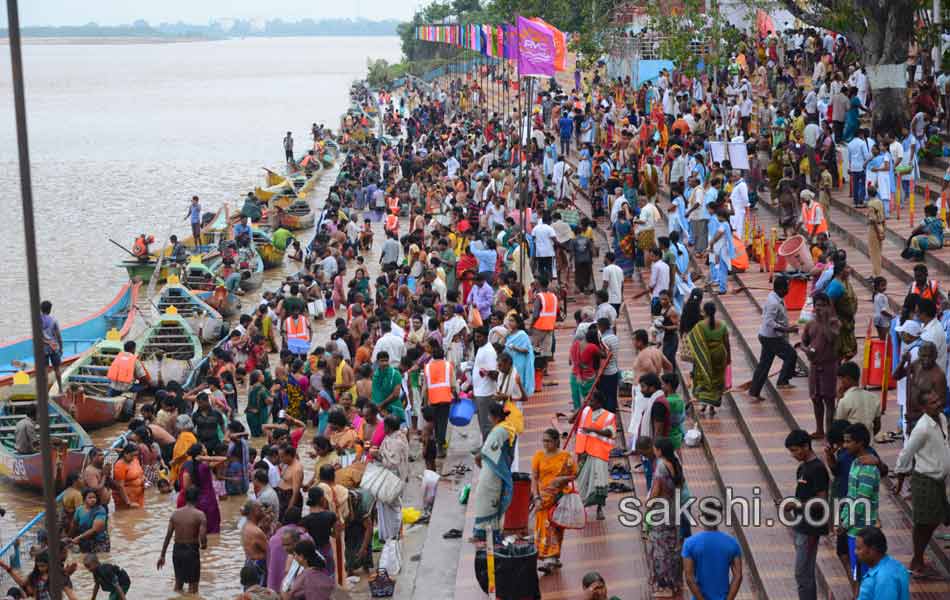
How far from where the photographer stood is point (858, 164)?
806 inches

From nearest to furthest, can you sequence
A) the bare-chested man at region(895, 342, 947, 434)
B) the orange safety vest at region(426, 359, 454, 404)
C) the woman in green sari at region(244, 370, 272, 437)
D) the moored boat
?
the bare-chested man at region(895, 342, 947, 434), the orange safety vest at region(426, 359, 454, 404), the woman in green sari at region(244, 370, 272, 437), the moored boat

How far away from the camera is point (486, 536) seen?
11094 millimetres

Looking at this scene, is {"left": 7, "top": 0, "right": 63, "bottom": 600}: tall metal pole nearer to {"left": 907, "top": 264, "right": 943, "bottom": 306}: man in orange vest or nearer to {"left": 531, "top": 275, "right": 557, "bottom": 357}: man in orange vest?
{"left": 907, "top": 264, "right": 943, "bottom": 306}: man in orange vest

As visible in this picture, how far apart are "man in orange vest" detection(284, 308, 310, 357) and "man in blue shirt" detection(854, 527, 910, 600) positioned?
1256 centimetres

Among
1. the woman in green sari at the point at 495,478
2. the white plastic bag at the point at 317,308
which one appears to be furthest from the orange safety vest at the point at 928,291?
the white plastic bag at the point at 317,308

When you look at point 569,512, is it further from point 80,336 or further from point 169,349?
point 80,336

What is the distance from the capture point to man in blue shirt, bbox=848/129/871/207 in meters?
20.3

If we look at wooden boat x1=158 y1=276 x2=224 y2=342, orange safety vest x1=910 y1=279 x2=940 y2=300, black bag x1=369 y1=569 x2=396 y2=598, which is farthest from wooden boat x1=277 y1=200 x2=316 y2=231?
orange safety vest x1=910 y1=279 x2=940 y2=300

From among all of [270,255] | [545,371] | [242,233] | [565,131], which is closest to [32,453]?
[545,371]

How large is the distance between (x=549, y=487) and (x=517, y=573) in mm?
912

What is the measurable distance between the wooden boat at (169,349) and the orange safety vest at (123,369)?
44cm

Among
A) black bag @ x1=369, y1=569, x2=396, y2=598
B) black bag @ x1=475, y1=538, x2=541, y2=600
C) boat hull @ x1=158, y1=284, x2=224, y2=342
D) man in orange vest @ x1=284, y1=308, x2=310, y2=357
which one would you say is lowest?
boat hull @ x1=158, y1=284, x2=224, y2=342

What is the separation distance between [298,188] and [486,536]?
117 feet

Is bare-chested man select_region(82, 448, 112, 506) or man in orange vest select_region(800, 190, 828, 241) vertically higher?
man in orange vest select_region(800, 190, 828, 241)
